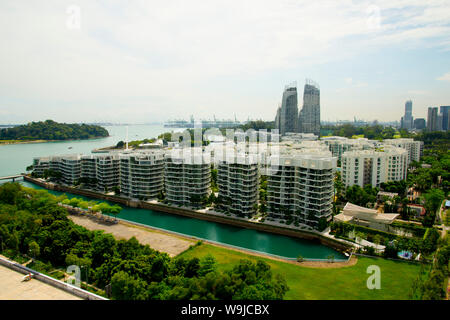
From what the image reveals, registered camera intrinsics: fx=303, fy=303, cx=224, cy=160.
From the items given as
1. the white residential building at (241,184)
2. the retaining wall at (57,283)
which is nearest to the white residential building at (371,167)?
the white residential building at (241,184)

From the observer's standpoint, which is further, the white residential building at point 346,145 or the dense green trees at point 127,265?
the white residential building at point 346,145

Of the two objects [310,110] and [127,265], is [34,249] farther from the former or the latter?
[310,110]

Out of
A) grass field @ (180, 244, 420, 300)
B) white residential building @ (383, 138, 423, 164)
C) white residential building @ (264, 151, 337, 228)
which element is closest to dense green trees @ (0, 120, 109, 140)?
white residential building @ (264, 151, 337, 228)

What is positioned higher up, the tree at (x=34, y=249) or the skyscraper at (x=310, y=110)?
the skyscraper at (x=310, y=110)

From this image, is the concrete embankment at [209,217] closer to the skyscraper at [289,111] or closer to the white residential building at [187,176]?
the white residential building at [187,176]

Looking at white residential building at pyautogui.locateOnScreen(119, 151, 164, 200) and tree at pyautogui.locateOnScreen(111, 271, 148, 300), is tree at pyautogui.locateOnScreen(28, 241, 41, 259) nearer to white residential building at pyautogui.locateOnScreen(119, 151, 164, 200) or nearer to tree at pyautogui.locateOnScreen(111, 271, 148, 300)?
tree at pyautogui.locateOnScreen(111, 271, 148, 300)
